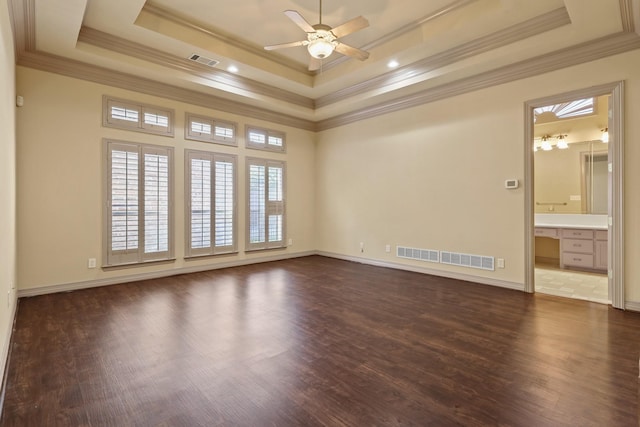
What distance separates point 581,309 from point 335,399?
336cm

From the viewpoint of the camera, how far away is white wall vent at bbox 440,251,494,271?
4853 mm

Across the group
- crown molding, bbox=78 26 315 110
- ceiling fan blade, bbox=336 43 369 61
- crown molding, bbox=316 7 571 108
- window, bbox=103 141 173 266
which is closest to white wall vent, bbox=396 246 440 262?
crown molding, bbox=316 7 571 108

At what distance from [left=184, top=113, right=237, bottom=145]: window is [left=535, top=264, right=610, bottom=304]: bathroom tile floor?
18.5 ft

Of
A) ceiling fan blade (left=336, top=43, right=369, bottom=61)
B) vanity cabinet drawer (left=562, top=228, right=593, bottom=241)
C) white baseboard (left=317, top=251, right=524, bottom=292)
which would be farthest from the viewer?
vanity cabinet drawer (left=562, top=228, right=593, bottom=241)

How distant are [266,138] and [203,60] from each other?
2.04 metres

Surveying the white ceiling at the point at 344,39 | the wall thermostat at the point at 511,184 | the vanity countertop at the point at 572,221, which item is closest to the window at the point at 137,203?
the white ceiling at the point at 344,39

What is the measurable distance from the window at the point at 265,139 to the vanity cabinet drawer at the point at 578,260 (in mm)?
5887

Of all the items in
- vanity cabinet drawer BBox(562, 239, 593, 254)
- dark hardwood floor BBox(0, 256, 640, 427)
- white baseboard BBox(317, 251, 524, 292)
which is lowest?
dark hardwood floor BBox(0, 256, 640, 427)

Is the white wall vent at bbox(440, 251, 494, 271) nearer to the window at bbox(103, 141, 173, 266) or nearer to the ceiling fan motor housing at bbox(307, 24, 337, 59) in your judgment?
the ceiling fan motor housing at bbox(307, 24, 337, 59)

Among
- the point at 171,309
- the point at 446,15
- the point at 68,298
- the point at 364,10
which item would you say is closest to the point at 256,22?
the point at 364,10

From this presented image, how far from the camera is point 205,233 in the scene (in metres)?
5.80

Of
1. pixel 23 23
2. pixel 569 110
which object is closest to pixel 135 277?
pixel 23 23

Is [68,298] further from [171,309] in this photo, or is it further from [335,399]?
[335,399]

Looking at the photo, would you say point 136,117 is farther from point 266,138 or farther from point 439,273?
point 439,273
